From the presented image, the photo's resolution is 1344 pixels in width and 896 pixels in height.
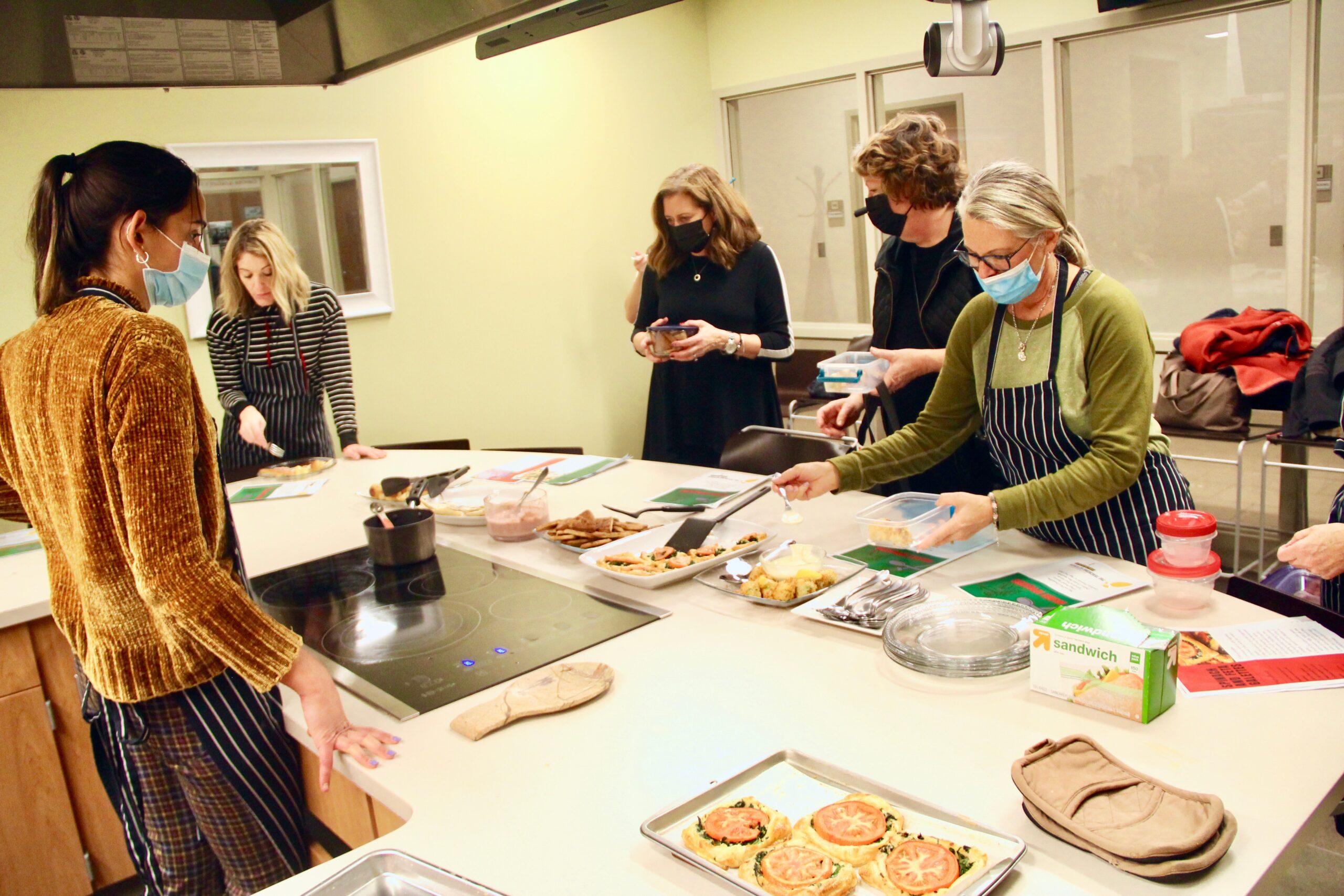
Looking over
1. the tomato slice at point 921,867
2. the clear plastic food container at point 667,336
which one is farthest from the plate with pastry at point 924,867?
the clear plastic food container at point 667,336

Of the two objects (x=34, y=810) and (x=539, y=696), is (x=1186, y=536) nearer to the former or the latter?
(x=539, y=696)

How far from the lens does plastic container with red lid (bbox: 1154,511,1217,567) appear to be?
1505mm

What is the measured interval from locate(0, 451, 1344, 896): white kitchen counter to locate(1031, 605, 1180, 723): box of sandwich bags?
0.02 meters

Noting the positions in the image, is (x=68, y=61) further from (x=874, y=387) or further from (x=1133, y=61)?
(x=1133, y=61)

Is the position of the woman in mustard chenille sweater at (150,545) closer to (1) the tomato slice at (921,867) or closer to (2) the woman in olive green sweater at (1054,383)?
(1) the tomato slice at (921,867)

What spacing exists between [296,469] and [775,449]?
1.42 metres

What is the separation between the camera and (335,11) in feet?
6.92

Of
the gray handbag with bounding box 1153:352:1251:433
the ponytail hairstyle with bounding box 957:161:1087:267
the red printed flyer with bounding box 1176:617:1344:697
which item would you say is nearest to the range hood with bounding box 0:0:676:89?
the ponytail hairstyle with bounding box 957:161:1087:267

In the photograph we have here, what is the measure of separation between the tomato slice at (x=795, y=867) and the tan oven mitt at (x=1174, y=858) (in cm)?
25

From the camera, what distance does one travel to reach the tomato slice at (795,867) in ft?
3.12

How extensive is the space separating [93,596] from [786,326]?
2374mm

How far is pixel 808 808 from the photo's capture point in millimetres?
1084

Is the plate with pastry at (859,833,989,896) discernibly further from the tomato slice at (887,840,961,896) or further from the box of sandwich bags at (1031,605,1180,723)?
the box of sandwich bags at (1031,605,1180,723)

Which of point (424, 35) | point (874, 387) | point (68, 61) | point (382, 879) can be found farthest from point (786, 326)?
point (382, 879)
